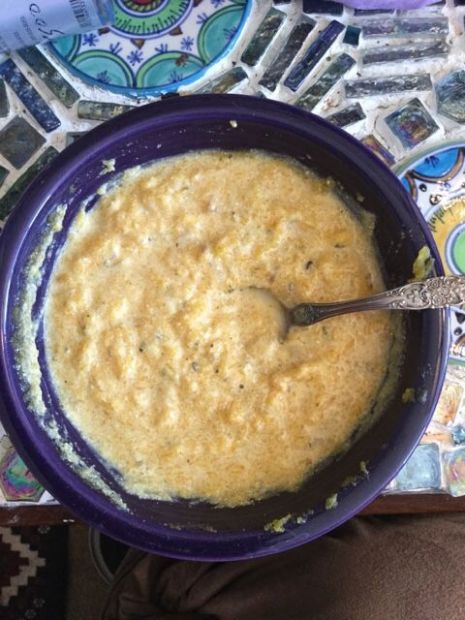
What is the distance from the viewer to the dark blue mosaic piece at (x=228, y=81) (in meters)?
1.09

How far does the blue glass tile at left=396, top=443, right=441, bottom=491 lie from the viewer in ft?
3.67

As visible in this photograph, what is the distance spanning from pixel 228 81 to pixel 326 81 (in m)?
0.15

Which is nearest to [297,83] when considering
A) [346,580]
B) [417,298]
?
[417,298]

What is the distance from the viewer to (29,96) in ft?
3.55

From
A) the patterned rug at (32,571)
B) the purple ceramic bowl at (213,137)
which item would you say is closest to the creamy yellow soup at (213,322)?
the purple ceramic bowl at (213,137)

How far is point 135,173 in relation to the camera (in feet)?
3.38

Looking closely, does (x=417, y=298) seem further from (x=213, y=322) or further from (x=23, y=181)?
(x=23, y=181)

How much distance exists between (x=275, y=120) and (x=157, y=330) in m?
0.33

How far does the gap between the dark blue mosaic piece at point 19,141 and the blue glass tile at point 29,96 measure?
0.07 feet

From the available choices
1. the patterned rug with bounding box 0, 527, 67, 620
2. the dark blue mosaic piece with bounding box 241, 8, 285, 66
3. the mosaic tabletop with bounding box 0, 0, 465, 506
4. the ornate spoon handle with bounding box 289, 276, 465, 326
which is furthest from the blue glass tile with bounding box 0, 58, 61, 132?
the patterned rug with bounding box 0, 527, 67, 620

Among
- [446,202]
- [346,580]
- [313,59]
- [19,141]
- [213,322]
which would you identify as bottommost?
[346,580]

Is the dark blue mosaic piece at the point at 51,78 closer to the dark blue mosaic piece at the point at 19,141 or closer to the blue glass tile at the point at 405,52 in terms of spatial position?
the dark blue mosaic piece at the point at 19,141

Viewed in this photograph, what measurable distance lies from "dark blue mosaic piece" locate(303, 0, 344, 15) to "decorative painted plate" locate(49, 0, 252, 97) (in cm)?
9

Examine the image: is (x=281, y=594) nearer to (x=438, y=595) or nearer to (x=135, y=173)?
(x=438, y=595)
